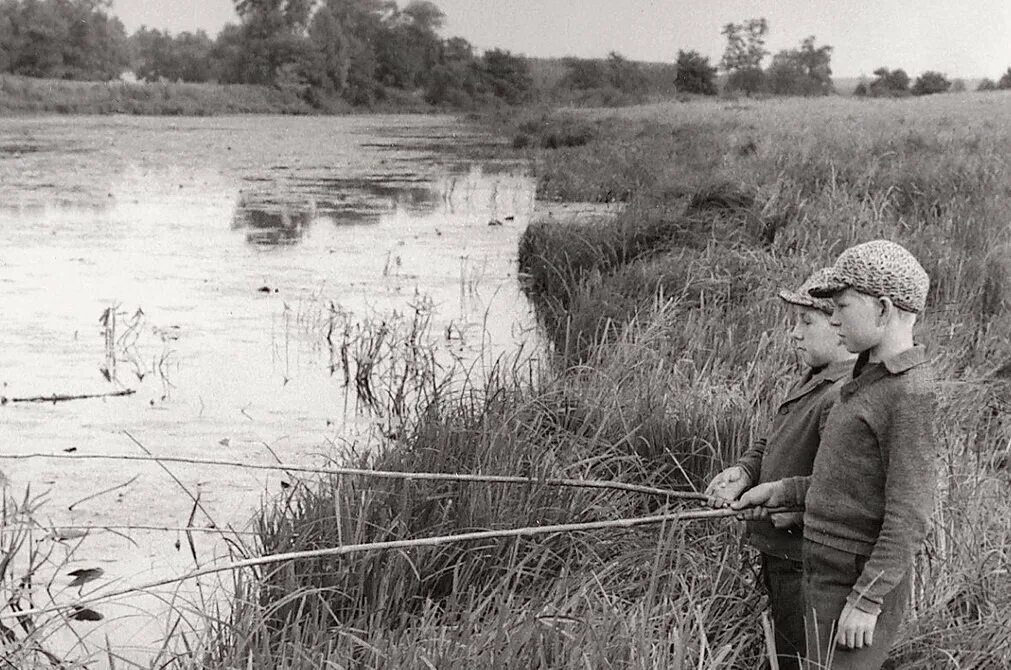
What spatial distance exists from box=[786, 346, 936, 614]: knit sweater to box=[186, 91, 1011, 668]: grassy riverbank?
0.36m

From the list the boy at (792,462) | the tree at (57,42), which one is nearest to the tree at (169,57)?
the tree at (57,42)

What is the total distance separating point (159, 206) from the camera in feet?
44.8

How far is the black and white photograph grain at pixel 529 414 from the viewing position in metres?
2.33

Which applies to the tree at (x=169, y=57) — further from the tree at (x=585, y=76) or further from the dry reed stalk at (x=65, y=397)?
the dry reed stalk at (x=65, y=397)

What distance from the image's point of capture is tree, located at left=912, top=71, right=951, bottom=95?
2710cm

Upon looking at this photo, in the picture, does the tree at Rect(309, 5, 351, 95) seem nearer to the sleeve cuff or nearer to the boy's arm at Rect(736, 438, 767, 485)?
the boy's arm at Rect(736, 438, 767, 485)

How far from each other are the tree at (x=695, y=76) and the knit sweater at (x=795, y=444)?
4102cm

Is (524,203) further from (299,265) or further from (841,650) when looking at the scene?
(841,650)

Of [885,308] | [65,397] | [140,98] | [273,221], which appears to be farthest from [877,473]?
[140,98]

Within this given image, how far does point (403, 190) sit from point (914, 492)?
14.3m

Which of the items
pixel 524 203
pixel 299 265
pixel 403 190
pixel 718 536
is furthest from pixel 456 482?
pixel 403 190

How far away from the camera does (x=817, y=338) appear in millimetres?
2541

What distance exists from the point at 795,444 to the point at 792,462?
0.04 metres

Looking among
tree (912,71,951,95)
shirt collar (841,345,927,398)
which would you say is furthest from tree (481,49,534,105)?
shirt collar (841,345,927,398)
